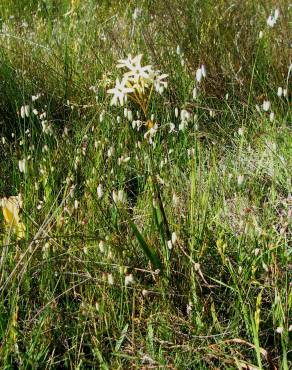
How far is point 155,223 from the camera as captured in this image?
65.9 inches

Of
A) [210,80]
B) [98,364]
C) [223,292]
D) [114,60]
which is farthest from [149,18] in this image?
[98,364]

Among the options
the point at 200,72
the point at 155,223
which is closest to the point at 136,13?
the point at 200,72

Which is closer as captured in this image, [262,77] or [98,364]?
[98,364]

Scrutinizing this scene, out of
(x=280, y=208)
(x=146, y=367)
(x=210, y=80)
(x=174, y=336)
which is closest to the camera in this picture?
(x=146, y=367)

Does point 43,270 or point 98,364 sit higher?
point 43,270

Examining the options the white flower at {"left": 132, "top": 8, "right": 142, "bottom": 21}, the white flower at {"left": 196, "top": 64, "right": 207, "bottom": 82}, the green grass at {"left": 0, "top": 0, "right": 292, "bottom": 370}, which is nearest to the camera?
the green grass at {"left": 0, "top": 0, "right": 292, "bottom": 370}

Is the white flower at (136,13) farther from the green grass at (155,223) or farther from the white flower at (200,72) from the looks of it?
the white flower at (200,72)

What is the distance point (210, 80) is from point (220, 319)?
1.64m

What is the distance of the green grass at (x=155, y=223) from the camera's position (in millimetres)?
1437

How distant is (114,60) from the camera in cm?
309

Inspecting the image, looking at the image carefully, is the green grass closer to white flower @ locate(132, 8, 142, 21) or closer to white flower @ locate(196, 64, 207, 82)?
white flower @ locate(132, 8, 142, 21)

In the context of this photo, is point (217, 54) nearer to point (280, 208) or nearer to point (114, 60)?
point (114, 60)

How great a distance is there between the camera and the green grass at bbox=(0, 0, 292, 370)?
56.6 inches

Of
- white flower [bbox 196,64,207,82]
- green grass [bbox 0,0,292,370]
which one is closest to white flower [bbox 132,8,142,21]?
green grass [bbox 0,0,292,370]
